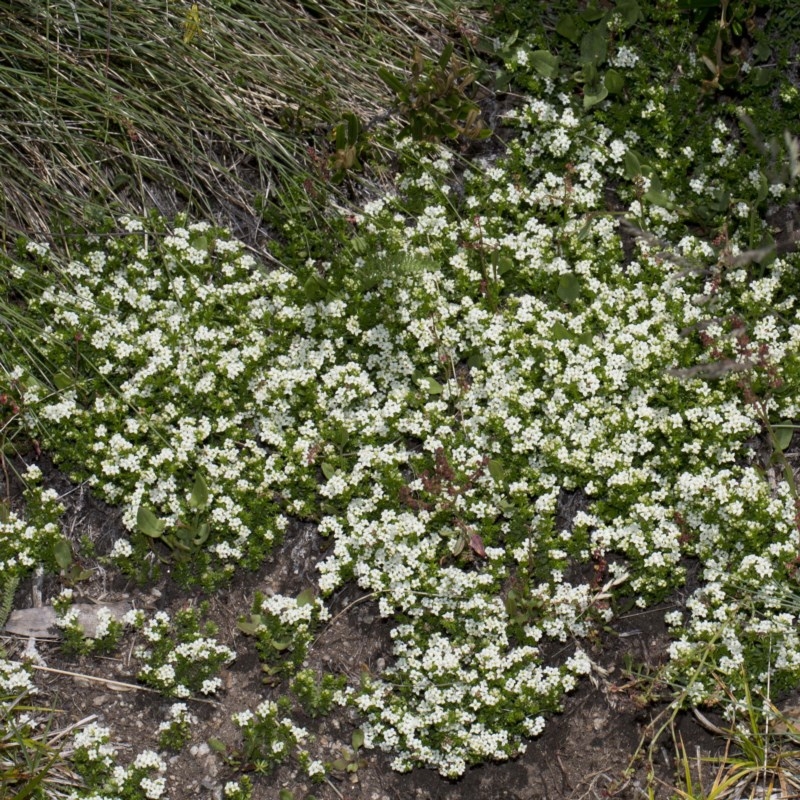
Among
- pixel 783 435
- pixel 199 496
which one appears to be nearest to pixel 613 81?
pixel 783 435

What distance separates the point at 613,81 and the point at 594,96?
127mm

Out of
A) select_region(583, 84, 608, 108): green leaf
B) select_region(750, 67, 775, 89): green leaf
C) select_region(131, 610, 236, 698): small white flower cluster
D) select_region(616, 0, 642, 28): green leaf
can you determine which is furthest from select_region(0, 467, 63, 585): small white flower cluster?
select_region(750, 67, 775, 89): green leaf

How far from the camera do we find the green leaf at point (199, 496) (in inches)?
189

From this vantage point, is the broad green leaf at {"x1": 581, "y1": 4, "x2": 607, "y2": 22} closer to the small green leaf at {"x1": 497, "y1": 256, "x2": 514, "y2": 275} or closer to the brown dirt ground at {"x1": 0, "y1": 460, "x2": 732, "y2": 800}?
the small green leaf at {"x1": 497, "y1": 256, "x2": 514, "y2": 275}

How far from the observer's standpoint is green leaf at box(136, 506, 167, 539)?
4773 millimetres

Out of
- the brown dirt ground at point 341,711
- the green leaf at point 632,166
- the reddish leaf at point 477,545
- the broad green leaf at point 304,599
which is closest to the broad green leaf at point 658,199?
the green leaf at point 632,166

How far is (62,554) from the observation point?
485cm

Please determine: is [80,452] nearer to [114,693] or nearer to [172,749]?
[114,693]

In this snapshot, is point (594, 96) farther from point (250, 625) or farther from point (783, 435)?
point (250, 625)

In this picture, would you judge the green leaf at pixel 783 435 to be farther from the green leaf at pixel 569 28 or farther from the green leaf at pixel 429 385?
the green leaf at pixel 569 28

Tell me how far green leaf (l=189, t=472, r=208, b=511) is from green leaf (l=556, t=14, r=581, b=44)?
3.23m

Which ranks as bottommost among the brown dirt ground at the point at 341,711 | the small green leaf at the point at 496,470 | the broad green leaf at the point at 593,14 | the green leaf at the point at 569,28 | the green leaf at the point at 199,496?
the brown dirt ground at the point at 341,711

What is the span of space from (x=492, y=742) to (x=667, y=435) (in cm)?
162

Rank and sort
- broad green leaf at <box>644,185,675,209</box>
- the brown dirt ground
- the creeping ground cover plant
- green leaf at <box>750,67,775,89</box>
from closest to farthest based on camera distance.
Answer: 1. the brown dirt ground
2. the creeping ground cover plant
3. broad green leaf at <box>644,185,675,209</box>
4. green leaf at <box>750,67,775,89</box>
